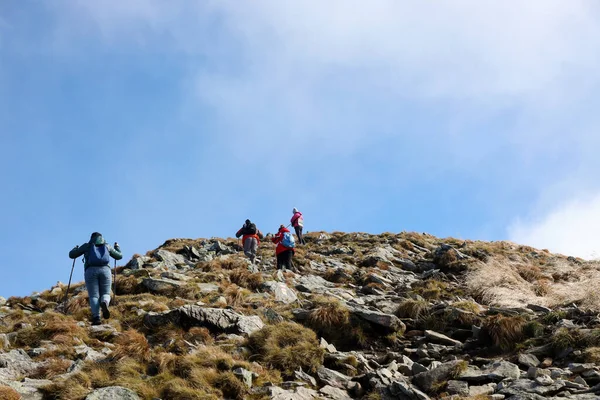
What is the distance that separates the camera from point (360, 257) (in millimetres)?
26516

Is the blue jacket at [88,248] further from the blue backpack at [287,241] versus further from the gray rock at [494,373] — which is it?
the gray rock at [494,373]

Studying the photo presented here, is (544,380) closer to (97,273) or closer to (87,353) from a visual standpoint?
(87,353)

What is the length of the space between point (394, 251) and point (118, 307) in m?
17.1

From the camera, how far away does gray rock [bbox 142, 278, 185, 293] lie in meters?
16.3

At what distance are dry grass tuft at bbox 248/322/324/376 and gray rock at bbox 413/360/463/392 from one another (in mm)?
2088

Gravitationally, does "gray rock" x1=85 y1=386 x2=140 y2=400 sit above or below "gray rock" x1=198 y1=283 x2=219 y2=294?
below

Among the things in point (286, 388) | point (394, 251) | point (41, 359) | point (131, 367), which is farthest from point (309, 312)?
point (394, 251)

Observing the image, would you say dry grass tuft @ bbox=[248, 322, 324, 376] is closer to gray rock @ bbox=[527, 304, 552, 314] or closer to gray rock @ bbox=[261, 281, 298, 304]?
gray rock @ bbox=[261, 281, 298, 304]

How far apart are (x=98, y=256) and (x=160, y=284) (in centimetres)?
326

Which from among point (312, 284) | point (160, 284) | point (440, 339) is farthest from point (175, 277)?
point (440, 339)

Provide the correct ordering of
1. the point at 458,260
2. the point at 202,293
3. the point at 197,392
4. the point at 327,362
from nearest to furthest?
the point at 197,392, the point at 327,362, the point at 202,293, the point at 458,260

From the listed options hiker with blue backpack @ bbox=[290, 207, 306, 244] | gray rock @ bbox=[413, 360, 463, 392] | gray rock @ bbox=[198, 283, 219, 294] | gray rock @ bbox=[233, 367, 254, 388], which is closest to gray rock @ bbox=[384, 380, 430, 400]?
gray rock @ bbox=[413, 360, 463, 392]

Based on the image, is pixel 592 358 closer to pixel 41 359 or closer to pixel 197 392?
pixel 197 392

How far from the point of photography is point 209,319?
1250 centimetres
